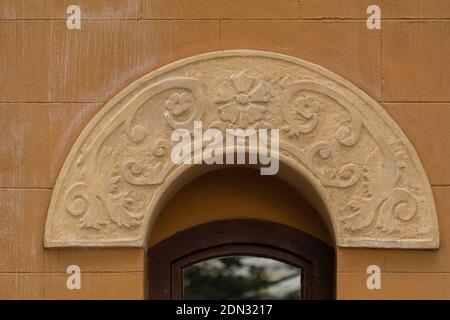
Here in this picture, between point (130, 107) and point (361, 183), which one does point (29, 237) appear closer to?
point (130, 107)

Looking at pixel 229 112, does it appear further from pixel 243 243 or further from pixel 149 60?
pixel 243 243

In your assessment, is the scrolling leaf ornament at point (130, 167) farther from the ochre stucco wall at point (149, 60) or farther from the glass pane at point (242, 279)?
the glass pane at point (242, 279)

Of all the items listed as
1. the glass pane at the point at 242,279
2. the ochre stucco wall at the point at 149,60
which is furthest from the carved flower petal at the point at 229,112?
the glass pane at the point at 242,279

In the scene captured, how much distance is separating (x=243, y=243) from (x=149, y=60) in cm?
124

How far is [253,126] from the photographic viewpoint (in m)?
7.26

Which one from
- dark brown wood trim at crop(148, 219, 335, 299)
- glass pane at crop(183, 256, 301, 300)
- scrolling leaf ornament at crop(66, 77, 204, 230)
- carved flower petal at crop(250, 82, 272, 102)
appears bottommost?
dark brown wood trim at crop(148, 219, 335, 299)

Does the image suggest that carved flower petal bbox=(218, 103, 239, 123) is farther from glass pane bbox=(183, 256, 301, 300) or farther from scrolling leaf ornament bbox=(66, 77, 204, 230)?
glass pane bbox=(183, 256, 301, 300)

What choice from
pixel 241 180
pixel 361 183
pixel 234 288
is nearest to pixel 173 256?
pixel 241 180

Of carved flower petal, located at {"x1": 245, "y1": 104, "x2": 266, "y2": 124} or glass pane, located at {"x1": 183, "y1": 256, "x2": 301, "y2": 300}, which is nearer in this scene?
carved flower petal, located at {"x1": 245, "y1": 104, "x2": 266, "y2": 124}

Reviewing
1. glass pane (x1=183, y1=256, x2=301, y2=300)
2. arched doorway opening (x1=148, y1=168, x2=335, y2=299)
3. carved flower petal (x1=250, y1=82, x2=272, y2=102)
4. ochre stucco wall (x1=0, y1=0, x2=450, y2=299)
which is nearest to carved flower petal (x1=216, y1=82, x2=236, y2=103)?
carved flower petal (x1=250, y1=82, x2=272, y2=102)

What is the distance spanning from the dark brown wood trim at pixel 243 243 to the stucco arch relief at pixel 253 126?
0.42 meters

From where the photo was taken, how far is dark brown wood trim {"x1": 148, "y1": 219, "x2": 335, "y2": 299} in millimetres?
7633

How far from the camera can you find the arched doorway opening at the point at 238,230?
7.64m

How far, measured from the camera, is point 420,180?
720 centimetres
